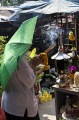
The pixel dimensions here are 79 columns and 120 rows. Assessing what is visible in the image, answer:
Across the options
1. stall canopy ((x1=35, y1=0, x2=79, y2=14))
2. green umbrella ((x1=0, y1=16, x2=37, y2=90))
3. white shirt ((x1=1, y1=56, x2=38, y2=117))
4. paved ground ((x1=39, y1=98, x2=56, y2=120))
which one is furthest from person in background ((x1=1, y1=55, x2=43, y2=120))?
stall canopy ((x1=35, y1=0, x2=79, y2=14))

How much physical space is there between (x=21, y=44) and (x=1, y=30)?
459 centimetres

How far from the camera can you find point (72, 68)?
2.51 metres

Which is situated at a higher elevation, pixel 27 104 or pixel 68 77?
pixel 68 77

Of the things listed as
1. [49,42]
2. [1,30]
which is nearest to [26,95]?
[49,42]

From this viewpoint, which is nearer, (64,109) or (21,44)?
(21,44)

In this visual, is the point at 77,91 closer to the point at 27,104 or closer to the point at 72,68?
the point at 72,68

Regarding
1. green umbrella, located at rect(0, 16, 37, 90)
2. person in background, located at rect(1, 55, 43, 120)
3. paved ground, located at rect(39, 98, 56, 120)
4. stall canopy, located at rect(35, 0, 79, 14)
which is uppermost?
stall canopy, located at rect(35, 0, 79, 14)

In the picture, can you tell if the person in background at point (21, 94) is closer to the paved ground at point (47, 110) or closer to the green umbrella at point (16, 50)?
the green umbrella at point (16, 50)

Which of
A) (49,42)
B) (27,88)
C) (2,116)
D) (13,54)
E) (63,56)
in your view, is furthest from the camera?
(49,42)

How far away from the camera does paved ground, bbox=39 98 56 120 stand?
3.82 m

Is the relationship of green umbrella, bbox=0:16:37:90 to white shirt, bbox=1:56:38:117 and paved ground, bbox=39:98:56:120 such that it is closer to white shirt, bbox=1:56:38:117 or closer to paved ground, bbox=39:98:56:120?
white shirt, bbox=1:56:38:117

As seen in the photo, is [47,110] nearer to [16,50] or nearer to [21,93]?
[21,93]

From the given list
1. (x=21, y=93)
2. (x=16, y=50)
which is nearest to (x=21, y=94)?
(x=21, y=93)

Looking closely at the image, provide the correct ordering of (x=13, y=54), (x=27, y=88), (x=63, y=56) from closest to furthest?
(x=13, y=54)
(x=27, y=88)
(x=63, y=56)
